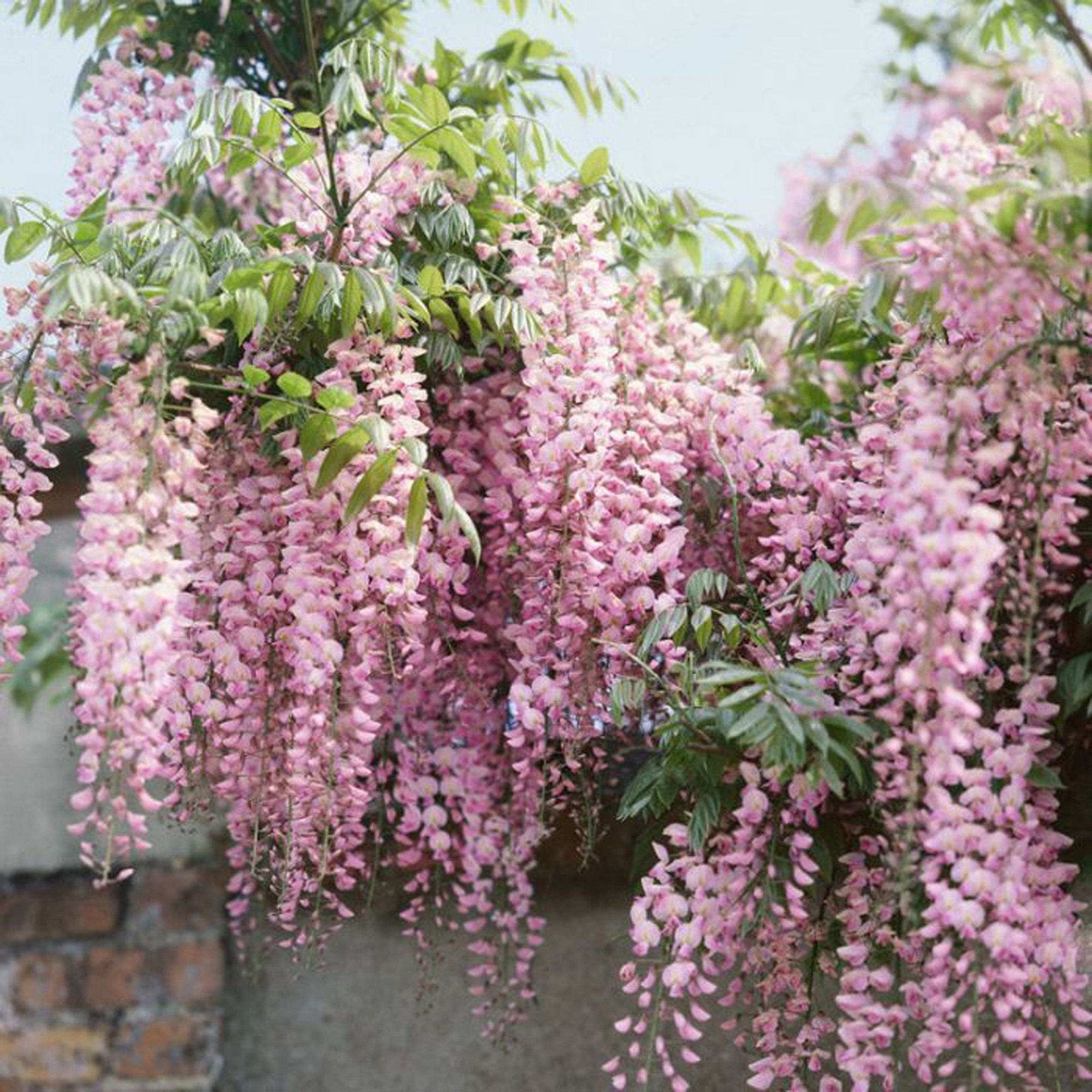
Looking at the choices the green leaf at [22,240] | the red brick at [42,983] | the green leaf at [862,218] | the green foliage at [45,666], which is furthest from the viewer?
the green foliage at [45,666]

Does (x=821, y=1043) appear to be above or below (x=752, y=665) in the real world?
below

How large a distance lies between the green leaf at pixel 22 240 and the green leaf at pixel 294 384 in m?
0.37

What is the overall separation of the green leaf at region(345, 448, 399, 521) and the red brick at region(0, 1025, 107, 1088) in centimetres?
106

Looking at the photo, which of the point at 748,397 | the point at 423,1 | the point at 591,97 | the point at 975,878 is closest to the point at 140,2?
the point at 423,1

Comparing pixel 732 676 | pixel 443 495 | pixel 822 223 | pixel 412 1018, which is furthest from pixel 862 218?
pixel 412 1018

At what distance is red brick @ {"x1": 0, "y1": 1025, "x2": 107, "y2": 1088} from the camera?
7.20ft

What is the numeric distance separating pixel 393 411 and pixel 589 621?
370 millimetres

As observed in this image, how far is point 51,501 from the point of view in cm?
240

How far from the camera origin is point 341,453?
170cm

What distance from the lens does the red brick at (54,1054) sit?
2193mm

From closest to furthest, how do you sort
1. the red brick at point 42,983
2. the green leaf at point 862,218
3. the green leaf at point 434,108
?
the green leaf at point 862,218
the green leaf at point 434,108
the red brick at point 42,983

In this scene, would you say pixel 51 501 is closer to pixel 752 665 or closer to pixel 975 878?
pixel 752 665

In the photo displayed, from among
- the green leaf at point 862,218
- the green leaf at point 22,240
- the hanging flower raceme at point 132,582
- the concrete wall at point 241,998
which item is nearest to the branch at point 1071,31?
the green leaf at point 862,218

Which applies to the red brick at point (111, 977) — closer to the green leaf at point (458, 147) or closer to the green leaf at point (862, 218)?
the green leaf at point (458, 147)
